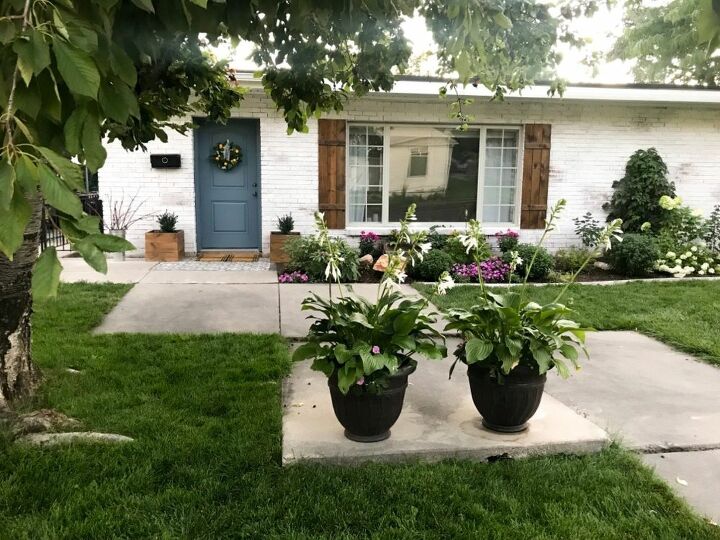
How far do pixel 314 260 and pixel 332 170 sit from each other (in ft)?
6.36

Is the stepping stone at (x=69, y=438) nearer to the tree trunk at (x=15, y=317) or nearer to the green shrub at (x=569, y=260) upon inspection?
the tree trunk at (x=15, y=317)

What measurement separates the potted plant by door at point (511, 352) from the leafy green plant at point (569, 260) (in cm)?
564

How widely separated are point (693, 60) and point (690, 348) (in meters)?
13.4

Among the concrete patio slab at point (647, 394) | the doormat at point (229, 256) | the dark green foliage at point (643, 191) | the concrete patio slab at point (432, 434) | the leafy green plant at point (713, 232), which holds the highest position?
the dark green foliage at point (643, 191)

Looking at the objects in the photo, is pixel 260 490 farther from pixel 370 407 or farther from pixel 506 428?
pixel 506 428

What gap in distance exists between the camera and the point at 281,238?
27.6 feet

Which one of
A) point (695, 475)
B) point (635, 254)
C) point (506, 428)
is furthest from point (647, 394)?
point (635, 254)

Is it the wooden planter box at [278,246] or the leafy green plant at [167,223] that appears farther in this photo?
the leafy green plant at [167,223]

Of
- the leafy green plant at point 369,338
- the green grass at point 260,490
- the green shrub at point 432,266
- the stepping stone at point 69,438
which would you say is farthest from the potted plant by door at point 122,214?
the leafy green plant at point 369,338

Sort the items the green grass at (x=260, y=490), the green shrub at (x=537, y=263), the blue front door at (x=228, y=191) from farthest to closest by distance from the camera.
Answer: the blue front door at (x=228, y=191) → the green shrub at (x=537, y=263) → the green grass at (x=260, y=490)

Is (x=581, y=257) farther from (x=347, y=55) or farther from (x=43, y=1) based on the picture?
(x=43, y=1)

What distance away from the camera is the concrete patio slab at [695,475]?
263 centimetres

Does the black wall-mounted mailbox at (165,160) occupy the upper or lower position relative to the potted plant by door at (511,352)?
upper

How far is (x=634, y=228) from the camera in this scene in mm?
9055
